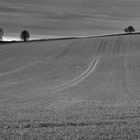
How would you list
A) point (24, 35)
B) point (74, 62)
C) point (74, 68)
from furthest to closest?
point (24, 35)
point (74, 62)
point (74, 68)

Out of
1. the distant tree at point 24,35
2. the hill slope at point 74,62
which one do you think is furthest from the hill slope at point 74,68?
the distant tree at point 24,35

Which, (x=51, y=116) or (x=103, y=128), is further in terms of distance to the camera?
(x=51, y=116)

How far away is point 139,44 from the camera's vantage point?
239 feet

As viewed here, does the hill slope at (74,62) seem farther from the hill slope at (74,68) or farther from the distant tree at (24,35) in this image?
the distant tree at (24,35)

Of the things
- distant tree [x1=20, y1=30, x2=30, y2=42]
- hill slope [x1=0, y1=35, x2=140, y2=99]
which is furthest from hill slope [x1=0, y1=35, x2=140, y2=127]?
distant tree [x1=20, y1=30, x2=30, y2=42]

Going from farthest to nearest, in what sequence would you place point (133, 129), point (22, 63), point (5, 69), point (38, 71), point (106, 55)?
point (106, 55), point (22, 63), point (5, 69), point (38, 71), point (133, 129)

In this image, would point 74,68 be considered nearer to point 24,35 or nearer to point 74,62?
point 74,62

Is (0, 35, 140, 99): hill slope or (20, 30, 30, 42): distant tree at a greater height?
(20, 30, 30, 42): distant tree

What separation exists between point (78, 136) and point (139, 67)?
39736 millimetres

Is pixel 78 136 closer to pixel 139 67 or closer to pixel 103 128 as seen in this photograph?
pixel 103 128

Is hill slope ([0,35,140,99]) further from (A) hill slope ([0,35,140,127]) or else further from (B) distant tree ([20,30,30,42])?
(B) distant tree ([20,30,30,42])

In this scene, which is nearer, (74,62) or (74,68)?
(74,68)

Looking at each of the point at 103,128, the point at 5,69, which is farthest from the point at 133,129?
the point at 5,69

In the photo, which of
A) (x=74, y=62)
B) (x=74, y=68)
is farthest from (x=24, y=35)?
(x=74, y=68)
